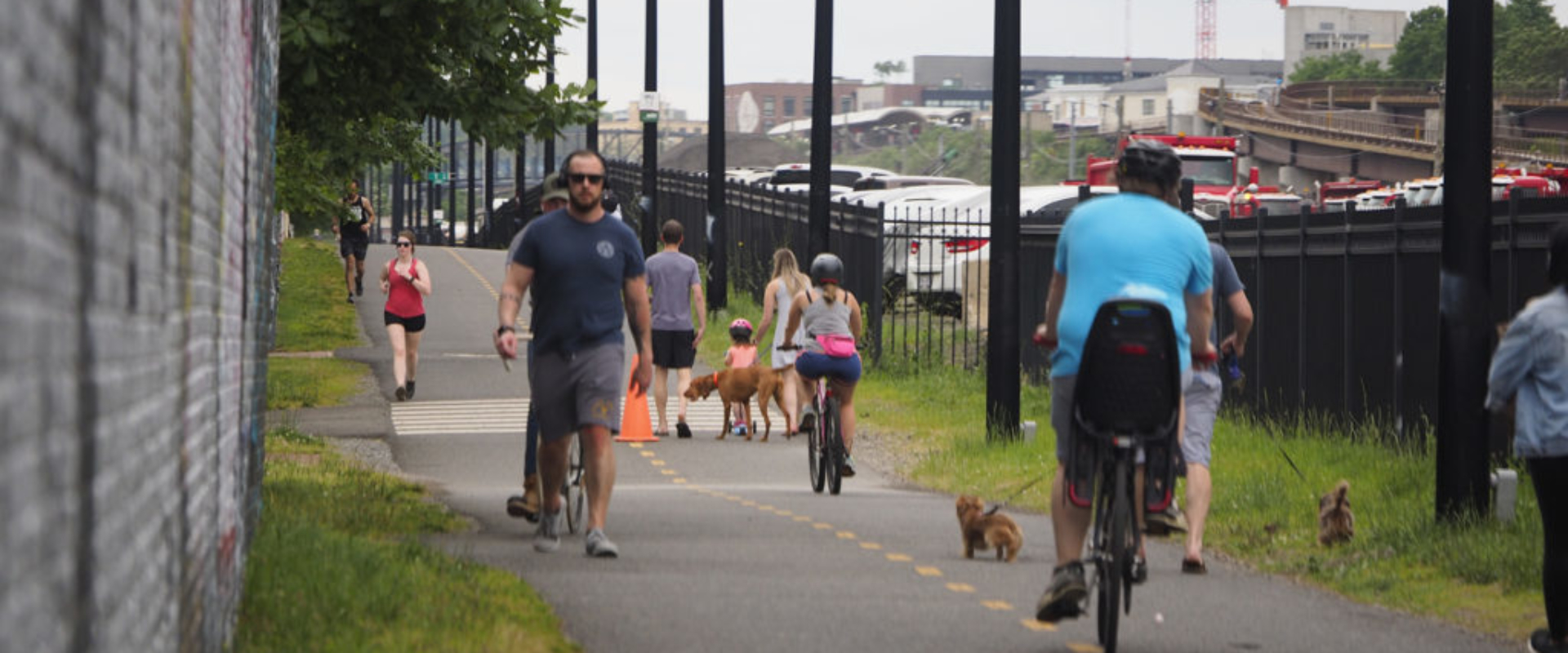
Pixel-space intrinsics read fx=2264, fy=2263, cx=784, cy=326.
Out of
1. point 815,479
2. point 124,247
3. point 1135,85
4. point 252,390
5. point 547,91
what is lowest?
point 815,479

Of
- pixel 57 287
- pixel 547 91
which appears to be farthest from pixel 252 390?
pixel 547 91

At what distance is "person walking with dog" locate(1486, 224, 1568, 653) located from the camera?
701 cm

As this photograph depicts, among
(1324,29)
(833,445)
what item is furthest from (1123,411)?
(1324,29)

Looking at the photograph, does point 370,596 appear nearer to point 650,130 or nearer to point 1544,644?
point 1544,644

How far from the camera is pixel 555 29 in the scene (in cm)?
1548

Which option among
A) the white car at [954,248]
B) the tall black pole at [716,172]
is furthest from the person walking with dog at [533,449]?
the tall black pole at [716,172]

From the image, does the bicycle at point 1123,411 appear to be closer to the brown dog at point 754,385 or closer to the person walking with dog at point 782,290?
the person walking with dog at point 782,290

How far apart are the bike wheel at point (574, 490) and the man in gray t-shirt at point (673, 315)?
6692 millimetres

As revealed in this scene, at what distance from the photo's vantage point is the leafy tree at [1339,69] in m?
145

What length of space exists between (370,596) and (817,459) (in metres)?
7.16

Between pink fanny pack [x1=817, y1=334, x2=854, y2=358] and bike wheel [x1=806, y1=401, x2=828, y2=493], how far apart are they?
0.52 meters

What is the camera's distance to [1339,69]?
Answer: 484ft

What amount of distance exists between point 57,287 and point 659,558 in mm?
7269

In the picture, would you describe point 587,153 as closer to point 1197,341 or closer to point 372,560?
point 372,560
